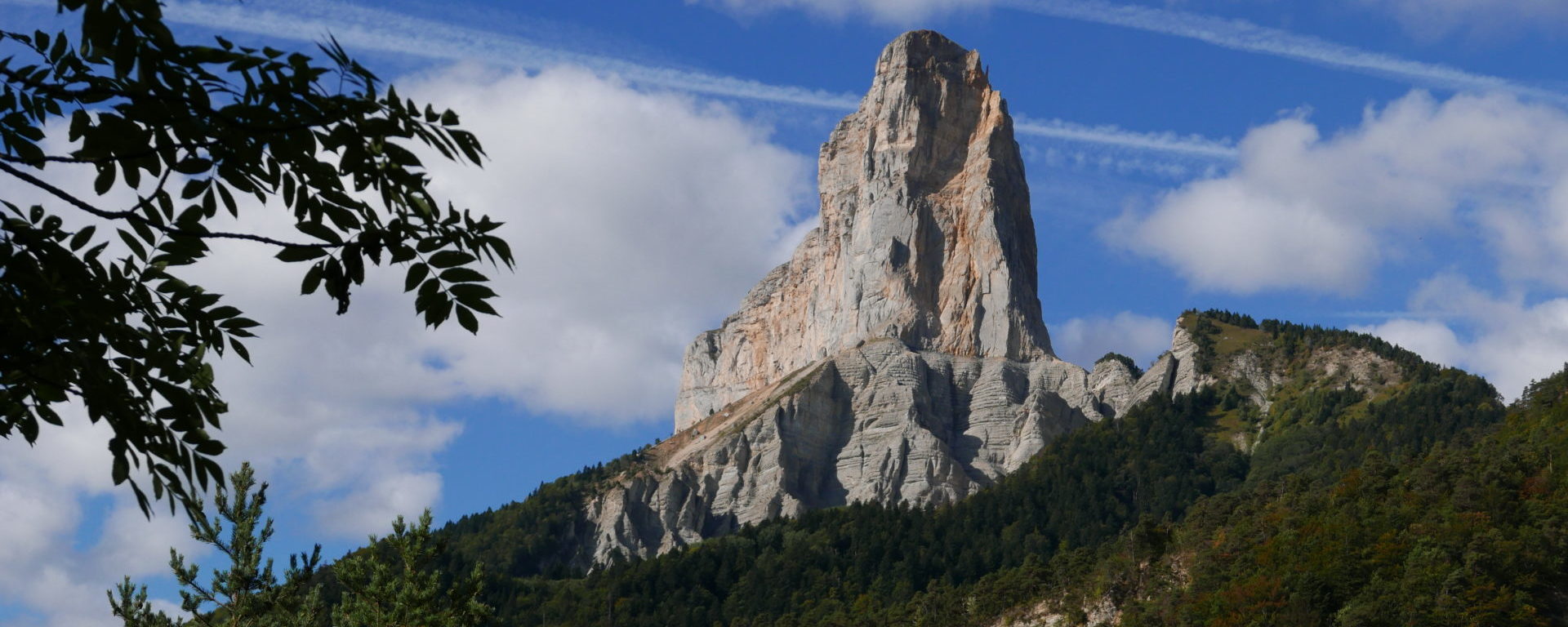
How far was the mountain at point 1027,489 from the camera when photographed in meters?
79.9

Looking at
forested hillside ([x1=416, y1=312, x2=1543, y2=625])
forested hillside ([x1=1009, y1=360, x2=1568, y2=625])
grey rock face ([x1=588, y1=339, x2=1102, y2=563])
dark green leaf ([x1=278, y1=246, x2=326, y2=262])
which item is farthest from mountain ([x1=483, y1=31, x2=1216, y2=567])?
dark green leaf ([x1=278, y1=246, x2=326, y2=262])

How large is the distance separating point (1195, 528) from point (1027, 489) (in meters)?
49.8

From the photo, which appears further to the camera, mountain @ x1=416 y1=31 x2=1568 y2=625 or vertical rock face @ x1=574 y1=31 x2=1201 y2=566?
vertical rock face @ x1=574 y1=31 x2=1201 y2=566

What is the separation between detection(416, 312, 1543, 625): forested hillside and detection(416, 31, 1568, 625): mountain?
0.97 ft

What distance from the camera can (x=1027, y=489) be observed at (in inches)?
6029

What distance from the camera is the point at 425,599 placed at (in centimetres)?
3228

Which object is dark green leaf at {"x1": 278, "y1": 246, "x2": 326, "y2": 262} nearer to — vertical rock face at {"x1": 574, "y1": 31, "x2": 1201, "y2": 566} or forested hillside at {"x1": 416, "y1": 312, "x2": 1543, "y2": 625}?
forested hillside at {"x1": 416, "y1": 312, "x2": 1543, "y2": 625}

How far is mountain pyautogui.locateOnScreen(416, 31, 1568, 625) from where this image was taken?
262 feet

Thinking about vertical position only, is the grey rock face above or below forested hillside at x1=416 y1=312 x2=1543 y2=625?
above

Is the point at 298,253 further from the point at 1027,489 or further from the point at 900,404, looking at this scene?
the point at 900,404

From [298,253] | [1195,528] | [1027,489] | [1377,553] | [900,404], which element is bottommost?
[298,253]

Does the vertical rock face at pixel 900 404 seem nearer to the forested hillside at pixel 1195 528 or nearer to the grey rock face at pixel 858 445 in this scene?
the grey rock face at pixel 858 445

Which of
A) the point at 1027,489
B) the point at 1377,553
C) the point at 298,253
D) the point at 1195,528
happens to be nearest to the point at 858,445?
the point at 1027,489

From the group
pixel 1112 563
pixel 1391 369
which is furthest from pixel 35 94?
pixel 1391 369
